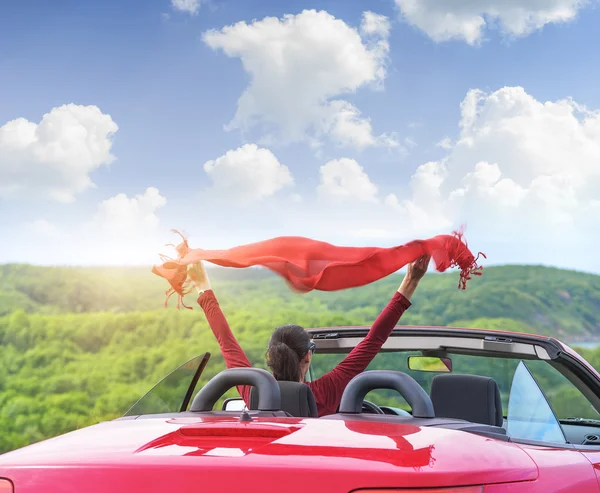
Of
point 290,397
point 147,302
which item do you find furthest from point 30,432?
point 290,397

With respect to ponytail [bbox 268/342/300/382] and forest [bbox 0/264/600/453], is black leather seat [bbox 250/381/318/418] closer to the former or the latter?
ponytail [bbox 268/342/300/382]

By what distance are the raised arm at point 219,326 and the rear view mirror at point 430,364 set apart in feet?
4.43

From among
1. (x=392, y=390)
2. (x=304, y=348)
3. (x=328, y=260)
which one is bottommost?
(x=392, y=390)

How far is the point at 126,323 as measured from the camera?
28.1 m

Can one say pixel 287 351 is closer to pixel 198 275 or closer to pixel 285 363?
pixel 285 363

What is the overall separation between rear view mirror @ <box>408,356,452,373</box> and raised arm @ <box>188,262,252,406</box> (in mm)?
1349

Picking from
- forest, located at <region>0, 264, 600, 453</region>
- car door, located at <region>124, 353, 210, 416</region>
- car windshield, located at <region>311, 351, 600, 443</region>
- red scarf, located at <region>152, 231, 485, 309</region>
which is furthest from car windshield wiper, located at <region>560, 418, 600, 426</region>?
forest, located at <region>0, 264, 600, 453</region>

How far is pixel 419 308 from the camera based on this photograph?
32.2 meters

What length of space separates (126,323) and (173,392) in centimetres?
2505

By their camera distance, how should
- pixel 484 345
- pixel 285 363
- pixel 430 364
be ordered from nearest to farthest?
pixel 285 363
pixel 484 345
pixel 430 364

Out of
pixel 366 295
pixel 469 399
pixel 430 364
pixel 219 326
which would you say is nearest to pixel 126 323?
pixel 366 295

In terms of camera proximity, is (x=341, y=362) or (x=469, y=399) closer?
(x=469, y=399)

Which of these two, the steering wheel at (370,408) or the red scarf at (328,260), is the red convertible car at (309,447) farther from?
the red scarf at (328,260)

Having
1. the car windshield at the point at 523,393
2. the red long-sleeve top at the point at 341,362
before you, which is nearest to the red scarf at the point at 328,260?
the red long-sleeve top at the point at 341,362
